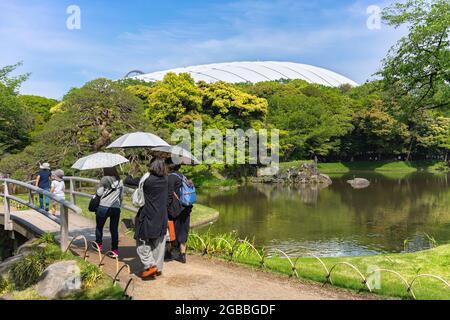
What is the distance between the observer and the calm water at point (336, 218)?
12.3m

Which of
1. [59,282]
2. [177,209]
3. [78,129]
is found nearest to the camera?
[59,282]

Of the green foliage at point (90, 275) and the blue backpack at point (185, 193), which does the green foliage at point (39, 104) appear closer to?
the blue backpack at point (185, 193)

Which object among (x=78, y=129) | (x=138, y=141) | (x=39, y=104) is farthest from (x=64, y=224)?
(x=39, y=104)

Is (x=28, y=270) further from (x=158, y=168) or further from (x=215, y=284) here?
(x=215, y=284)

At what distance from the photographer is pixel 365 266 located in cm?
823

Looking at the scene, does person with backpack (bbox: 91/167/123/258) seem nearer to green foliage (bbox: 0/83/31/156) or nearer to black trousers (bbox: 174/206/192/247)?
black trousers (bbox: 174/206/192/247)

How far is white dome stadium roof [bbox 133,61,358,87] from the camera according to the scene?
230 ft

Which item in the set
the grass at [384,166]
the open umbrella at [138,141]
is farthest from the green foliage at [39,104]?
the open umbrella at [138,141]

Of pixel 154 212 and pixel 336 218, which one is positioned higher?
pixel 154 212

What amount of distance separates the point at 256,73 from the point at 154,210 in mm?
70018

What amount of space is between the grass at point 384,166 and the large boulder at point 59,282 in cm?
4136

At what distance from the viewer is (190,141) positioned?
25859 millimetres
